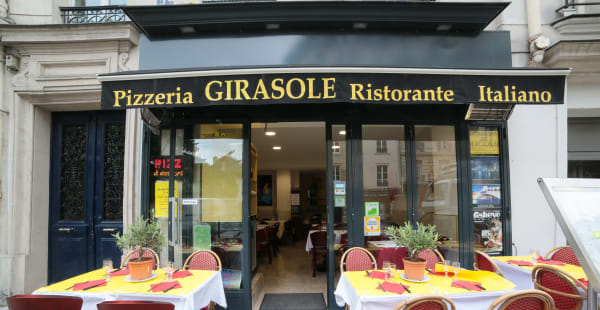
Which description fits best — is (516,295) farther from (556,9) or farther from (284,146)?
(284,146)

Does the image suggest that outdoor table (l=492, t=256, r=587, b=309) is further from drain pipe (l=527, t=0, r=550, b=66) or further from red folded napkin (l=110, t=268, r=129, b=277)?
red folded napkin (l=110, t=268, r=129, b=277)

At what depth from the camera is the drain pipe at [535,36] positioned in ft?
15.7

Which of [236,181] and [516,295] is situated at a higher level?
[236,181]

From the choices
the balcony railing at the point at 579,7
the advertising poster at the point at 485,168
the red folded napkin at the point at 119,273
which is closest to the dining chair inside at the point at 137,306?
the red folded napkin at the point at 119,273

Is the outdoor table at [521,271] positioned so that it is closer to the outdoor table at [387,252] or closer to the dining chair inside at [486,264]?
the dining chair inside at [486,264]

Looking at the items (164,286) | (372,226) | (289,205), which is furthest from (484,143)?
(289,205)

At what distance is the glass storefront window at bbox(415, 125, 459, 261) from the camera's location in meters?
4.88

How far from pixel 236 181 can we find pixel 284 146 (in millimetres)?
3946

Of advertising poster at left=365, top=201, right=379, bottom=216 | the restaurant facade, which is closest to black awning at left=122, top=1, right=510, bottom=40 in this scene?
the restaurant facade

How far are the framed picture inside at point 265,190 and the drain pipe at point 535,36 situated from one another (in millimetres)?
11219

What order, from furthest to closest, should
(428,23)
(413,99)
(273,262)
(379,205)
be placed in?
1. (273,262)
2. (379,205)
3. (428,23)
4. (413,99)

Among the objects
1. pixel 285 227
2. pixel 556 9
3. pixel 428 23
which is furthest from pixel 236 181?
pixel 285 227

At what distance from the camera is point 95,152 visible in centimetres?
558

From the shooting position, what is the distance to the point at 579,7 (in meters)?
5.20
